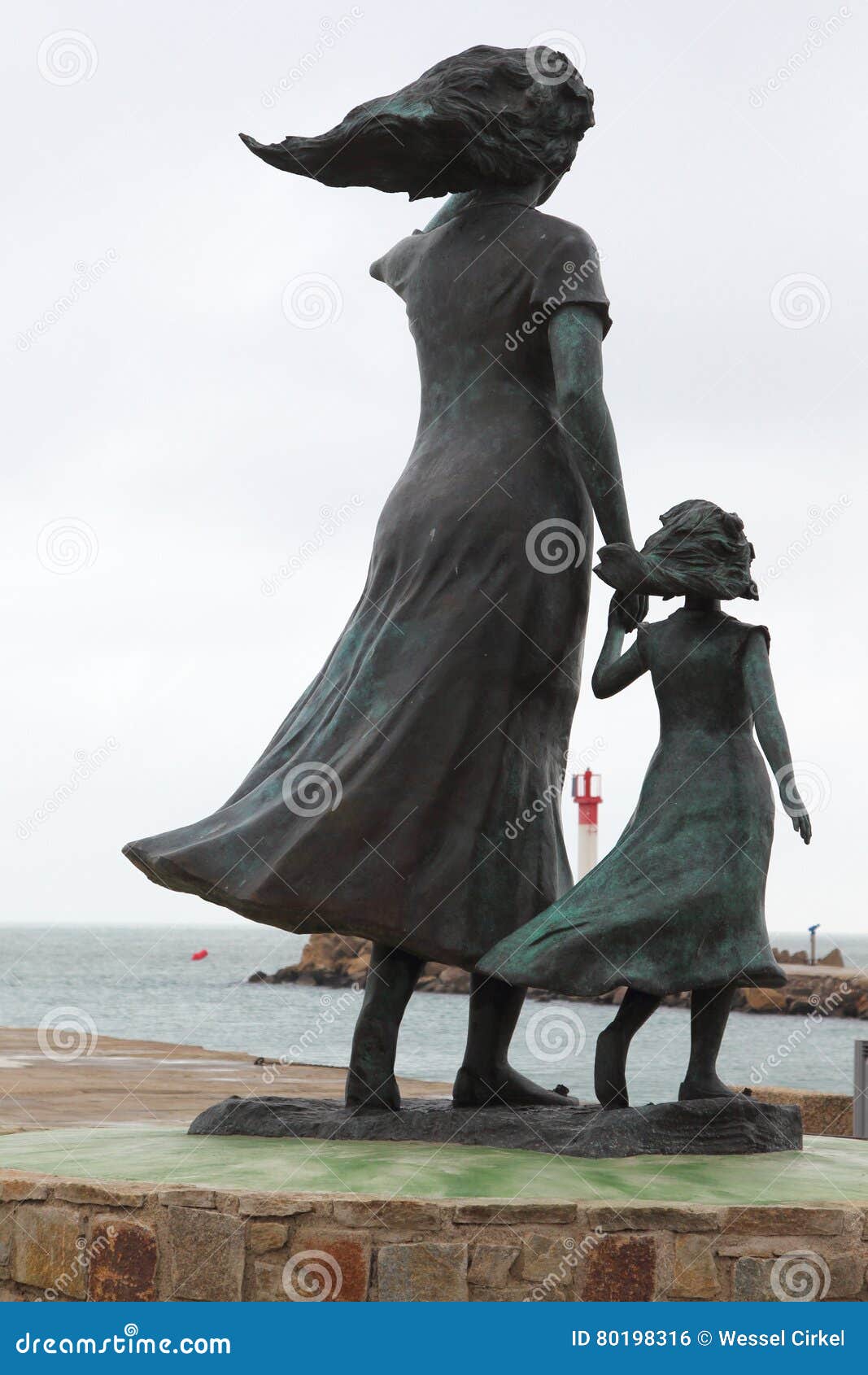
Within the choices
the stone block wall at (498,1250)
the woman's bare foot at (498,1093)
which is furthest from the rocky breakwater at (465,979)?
the stone block wall at (498,1250)

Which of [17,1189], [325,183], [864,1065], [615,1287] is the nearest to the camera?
[615,1287]

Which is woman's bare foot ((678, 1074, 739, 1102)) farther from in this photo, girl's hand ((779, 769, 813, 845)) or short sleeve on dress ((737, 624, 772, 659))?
short sleeve on dress ((737, 624, 772, 659))

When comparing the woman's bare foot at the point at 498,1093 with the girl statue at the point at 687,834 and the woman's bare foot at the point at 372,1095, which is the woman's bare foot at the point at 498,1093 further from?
the girl statue at the point at 687,834

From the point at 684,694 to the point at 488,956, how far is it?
88cm

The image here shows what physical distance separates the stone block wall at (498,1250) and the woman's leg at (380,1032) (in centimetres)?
101

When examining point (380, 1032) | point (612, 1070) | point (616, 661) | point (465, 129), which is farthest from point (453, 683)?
point (465, 129)

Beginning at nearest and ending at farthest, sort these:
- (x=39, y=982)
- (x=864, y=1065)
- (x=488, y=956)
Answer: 1. (x=488, y=956)
2. (x=864, y=1065)
3. (x=39, y=982)

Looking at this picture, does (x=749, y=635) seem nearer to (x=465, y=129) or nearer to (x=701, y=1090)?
(x=701, y=1090)

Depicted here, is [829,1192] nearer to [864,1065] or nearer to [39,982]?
[864,1065]

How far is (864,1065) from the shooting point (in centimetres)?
786

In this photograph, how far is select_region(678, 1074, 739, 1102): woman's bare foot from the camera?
4602 millimetres

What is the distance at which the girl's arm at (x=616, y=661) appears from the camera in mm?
4809

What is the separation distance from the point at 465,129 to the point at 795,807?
217 centimetres

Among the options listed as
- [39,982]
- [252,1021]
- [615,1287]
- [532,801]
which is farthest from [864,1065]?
[39,982]
